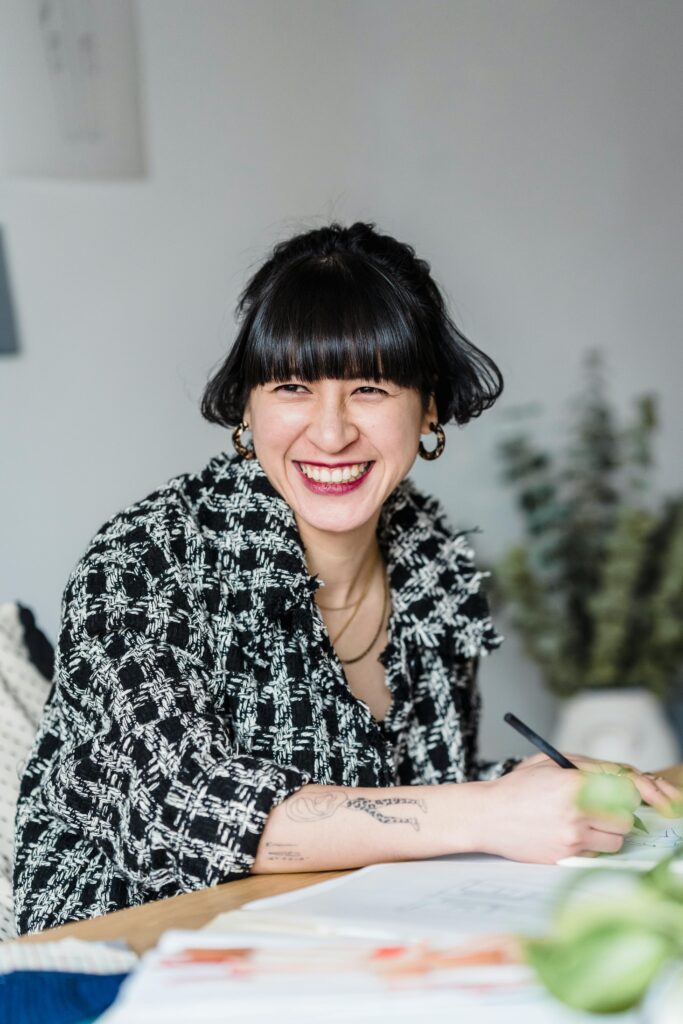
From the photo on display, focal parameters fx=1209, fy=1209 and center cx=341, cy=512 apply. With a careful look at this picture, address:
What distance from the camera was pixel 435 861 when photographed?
98cm

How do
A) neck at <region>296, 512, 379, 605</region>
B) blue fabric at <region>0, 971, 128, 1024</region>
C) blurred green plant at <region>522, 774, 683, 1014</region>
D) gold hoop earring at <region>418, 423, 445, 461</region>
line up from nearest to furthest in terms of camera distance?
1. blurred green plant at <region>522, 774, 683, 1014</region>
2. blue fabric at <region>0, 971, 128, 1024</region>
3. neck at <region>296, 512, 379, 605</region>
4. gold hoop earring at <region>418, 423, 445, 461</region>

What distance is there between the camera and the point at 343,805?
1023mm

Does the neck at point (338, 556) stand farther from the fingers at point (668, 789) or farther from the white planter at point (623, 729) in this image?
the white planter at point (623, 729)

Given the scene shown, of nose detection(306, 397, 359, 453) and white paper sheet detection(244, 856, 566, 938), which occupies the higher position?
nose detection(306, 397, 359, 453)

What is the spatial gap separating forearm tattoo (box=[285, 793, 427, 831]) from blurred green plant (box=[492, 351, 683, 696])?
6.45 ft

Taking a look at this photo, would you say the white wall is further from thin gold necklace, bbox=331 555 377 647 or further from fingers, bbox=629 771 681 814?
fingers, bbox=629 771 681 814

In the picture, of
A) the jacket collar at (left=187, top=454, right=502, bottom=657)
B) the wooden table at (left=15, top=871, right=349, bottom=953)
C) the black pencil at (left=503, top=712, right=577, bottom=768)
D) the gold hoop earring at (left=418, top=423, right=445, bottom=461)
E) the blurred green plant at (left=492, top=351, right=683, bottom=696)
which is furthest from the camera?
the blurred green plant at (left=492, top=351, right=683, bottom=696)

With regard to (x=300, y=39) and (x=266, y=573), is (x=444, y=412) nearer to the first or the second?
(x=266, y=573)

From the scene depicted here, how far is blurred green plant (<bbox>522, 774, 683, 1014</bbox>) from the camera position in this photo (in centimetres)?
46

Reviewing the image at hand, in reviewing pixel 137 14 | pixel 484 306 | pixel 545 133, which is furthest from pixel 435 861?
pixel 545 133

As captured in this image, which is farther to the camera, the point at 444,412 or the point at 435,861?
the point at 444,412

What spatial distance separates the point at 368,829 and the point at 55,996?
341 millimetres

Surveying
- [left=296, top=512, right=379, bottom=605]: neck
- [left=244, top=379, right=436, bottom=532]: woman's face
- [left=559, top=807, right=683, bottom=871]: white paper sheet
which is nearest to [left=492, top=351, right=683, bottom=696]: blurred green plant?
[left=296, top=512, right=379, bottom=605]: neck

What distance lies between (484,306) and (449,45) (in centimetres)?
69
